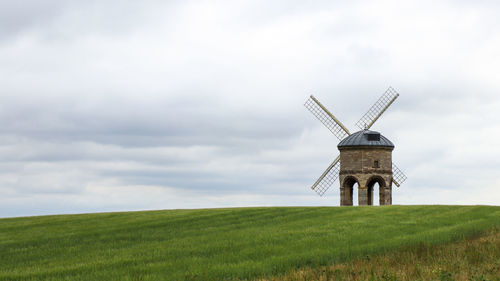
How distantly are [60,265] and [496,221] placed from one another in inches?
734

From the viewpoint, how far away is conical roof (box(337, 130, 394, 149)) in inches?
2039

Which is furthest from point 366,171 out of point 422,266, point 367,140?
point 422,266

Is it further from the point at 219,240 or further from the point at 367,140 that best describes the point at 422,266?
the point at 367,140

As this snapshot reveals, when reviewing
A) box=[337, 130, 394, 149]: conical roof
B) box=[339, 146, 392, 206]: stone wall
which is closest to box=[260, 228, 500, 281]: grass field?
box=[339, 146, 392, 206]: stone wall

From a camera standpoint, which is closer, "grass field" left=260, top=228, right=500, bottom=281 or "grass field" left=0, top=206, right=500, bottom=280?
"grass field" left=260, top=228, right=500, bottom=281

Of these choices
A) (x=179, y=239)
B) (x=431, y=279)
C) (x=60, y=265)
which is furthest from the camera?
(x=179, y=239)

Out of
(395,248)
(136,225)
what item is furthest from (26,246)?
(395,248)

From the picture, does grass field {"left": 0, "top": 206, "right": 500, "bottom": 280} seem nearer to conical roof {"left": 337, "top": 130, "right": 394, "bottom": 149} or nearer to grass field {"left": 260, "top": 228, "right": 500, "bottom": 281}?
grass field {"left": 260, "top": 228, "right": 500, "bottom": 281}

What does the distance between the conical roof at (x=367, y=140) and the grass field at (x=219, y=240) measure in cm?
1751

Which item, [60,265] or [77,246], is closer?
[60,265]

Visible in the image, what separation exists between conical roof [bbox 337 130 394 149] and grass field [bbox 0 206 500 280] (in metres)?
17.5

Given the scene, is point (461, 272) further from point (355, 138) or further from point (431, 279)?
point (355, 138)

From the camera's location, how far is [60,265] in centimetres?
1936

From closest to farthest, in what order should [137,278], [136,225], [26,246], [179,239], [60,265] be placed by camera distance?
1. [137,278]
2. [60,265]
3. [179,239]
4. [26,246]
5. [136,225]
